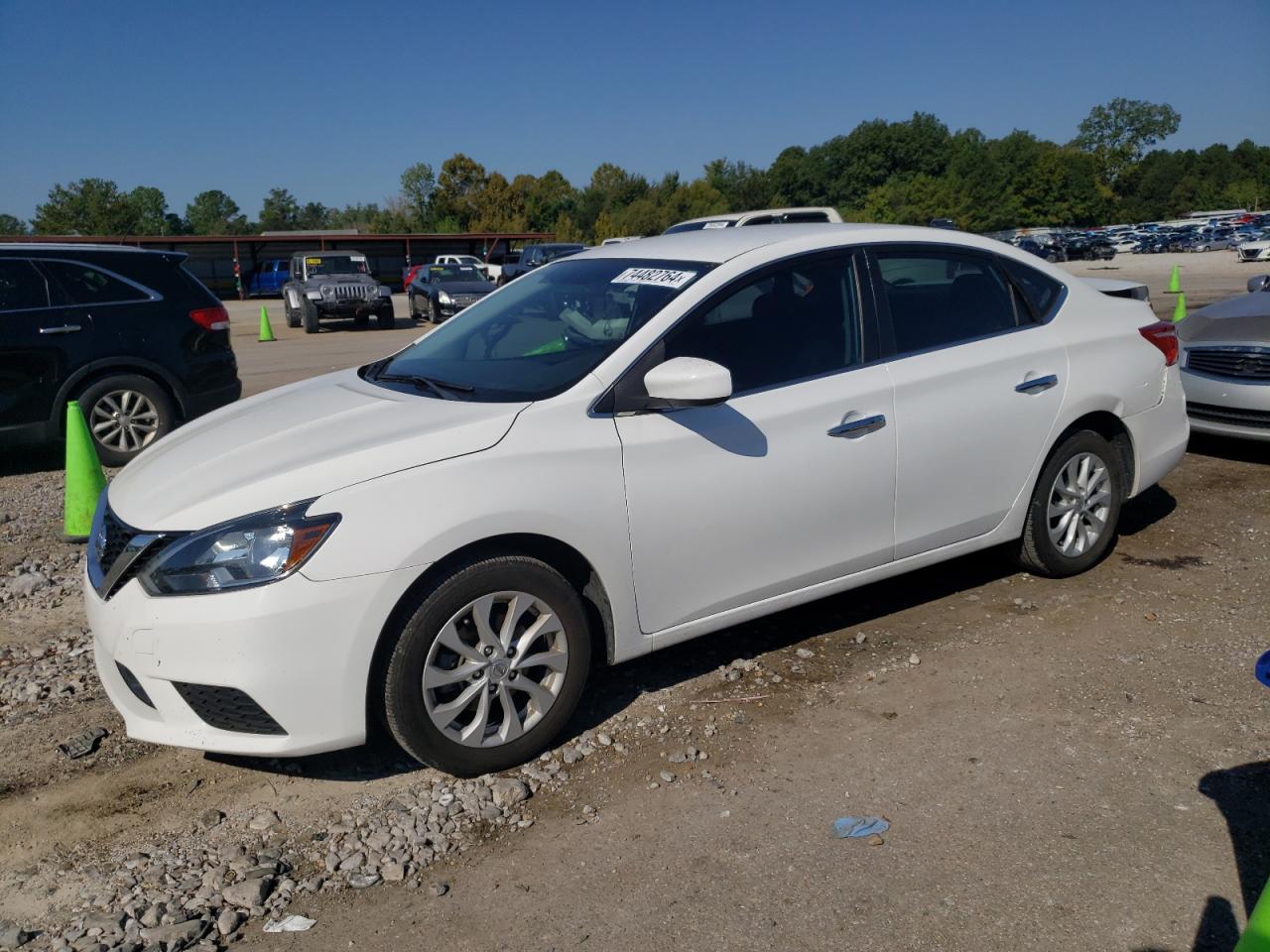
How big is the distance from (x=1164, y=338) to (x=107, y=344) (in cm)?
754

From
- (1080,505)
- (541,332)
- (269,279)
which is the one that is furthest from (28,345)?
(269,279)

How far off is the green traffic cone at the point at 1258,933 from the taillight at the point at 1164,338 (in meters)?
4.15

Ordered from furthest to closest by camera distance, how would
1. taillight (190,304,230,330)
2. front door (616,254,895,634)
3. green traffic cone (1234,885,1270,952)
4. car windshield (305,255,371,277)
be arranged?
car windshield (305,255,371,277) < taillight (190,304,230,330) < front door (616,254,895,634) < green traffic cone (1234,885,1270,952)

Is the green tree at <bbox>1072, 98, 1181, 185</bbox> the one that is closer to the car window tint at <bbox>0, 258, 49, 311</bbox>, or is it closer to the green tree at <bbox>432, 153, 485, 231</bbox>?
the green tree at <bbox>432, 153, 485, 231</bbox>

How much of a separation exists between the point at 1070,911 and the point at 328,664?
2.19 meters

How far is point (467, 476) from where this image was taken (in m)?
3.32

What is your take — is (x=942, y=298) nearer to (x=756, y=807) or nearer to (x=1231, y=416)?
(x=756, y=807)

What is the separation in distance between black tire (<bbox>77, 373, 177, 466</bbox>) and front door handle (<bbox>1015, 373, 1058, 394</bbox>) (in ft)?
22.0

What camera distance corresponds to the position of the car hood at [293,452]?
10.5 feet

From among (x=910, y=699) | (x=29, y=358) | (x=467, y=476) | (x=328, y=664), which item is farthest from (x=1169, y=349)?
(x=29, y=358)

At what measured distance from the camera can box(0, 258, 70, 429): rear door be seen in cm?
787

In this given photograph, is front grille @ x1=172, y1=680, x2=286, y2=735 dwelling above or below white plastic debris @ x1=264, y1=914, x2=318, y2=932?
above

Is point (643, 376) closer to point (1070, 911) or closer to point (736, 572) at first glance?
point (736, 572)

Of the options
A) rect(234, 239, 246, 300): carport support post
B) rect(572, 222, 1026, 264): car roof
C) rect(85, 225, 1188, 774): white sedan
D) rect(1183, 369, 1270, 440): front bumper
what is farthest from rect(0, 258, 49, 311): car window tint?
rect(234, 239, 246, 300): carport support post
